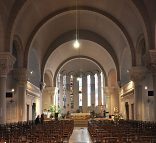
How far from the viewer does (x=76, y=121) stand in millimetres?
37562

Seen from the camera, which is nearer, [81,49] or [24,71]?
[24,71]

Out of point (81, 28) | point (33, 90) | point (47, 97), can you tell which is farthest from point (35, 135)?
point (47, 97)

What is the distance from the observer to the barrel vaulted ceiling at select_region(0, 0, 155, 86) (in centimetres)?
2077

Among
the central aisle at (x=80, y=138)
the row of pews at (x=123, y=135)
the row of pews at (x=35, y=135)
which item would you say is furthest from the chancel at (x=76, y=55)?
the row of pews at (x=123, y=135)

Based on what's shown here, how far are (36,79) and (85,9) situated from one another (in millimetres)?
10065

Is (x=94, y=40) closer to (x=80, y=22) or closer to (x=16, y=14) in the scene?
(x=80, y=22)

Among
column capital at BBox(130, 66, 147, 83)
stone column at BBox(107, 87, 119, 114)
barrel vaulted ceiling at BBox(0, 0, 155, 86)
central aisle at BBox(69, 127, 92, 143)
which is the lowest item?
central aisle at BBox(69, 127, 92, 143)

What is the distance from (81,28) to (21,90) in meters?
10.9

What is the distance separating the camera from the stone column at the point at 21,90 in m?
25.4

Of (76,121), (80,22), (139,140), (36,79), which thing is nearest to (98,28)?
(80,22)

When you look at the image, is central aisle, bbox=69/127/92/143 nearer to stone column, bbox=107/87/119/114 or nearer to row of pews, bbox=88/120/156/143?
row of pews, bbox=88/120/156/143

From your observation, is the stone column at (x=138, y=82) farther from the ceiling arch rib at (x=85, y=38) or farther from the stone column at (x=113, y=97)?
the stone column at (x=113, y=97)

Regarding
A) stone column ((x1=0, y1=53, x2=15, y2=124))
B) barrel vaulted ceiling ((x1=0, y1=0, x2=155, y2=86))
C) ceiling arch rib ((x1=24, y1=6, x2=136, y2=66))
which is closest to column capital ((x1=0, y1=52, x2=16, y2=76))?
stone column ((x1=0, y1=53, x2=15, y2=124))

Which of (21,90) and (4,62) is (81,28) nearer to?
(21,90)
